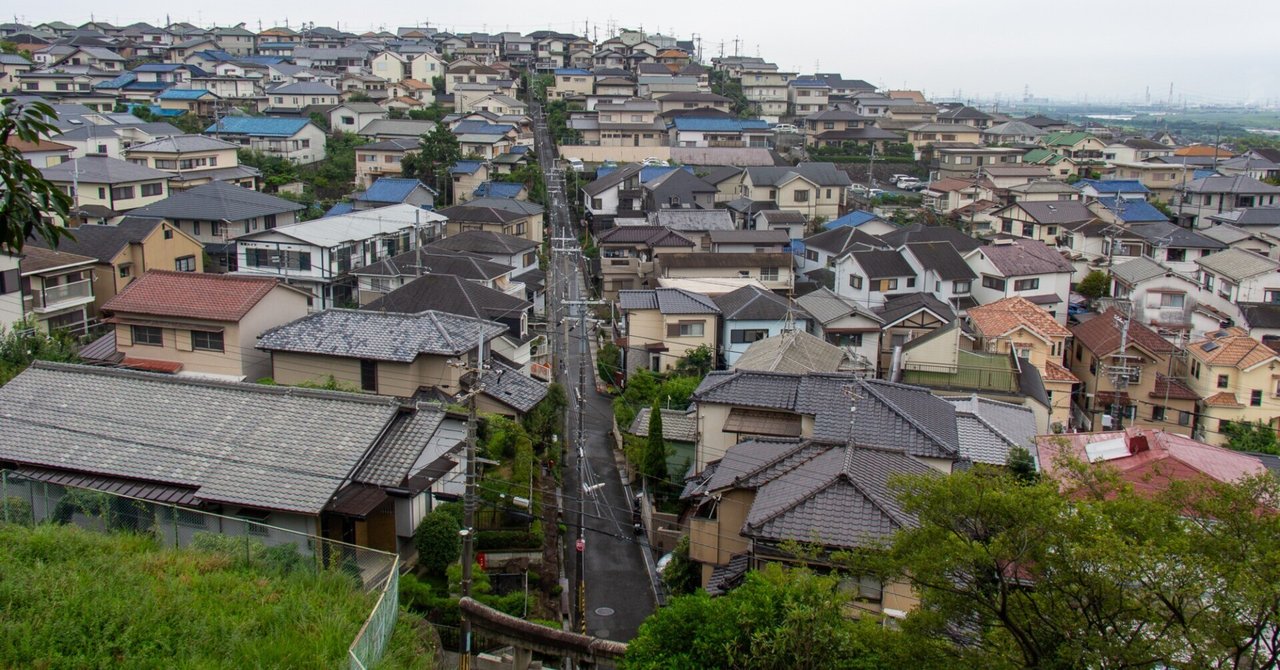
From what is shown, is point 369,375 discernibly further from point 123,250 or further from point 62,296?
point 123,250

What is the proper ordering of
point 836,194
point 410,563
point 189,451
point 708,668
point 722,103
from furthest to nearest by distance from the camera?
point 722,103 → point 836,194 → point 410,563 → point 189,451 → point 708,668

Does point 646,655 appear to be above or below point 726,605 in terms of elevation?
below

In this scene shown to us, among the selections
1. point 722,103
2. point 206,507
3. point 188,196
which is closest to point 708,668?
point 206,507

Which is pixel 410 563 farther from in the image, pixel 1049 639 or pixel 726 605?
pixel 1049 639

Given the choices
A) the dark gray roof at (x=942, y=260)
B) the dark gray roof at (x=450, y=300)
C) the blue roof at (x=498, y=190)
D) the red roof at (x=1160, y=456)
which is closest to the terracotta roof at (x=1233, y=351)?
the dark gray roof at (x=942, y=260)

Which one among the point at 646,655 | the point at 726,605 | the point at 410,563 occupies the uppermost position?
the point at 726,605

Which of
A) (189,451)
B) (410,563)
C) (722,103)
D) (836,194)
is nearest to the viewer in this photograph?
(189,451)

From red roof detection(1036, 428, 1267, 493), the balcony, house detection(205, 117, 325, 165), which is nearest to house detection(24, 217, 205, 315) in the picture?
the balcony
